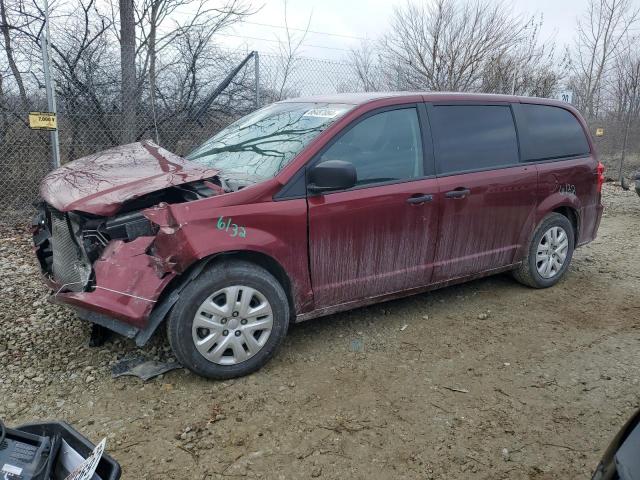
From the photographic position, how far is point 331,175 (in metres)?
3.16

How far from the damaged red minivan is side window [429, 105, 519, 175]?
1 cm

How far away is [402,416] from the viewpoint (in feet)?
9.32

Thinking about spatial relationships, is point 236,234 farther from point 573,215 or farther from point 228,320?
point 573,215

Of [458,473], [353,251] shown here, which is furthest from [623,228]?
[458,473]

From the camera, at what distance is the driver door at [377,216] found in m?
3.38

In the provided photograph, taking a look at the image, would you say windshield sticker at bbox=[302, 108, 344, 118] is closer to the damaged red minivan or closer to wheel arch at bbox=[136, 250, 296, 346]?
the damaged red minivan

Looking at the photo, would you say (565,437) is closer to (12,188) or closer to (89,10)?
(12,188)

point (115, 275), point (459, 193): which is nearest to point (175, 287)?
point (115, 275)

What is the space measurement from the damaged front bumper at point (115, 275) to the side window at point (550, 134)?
3215 mm

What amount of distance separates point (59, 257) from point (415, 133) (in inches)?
103

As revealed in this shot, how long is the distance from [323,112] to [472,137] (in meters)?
1.26

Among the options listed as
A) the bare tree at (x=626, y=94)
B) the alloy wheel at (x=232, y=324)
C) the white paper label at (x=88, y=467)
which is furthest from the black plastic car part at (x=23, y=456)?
the bare tree at (x=626, y=94)

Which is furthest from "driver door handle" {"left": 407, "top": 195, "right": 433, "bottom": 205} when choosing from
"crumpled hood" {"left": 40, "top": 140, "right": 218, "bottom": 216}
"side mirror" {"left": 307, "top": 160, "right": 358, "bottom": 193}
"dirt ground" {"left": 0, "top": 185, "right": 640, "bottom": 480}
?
"crumpled hood" {"left": 40, "top": 140, "right": 218, "bottom": 216}

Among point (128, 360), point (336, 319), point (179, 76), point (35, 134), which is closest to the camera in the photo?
point (128, 360)
